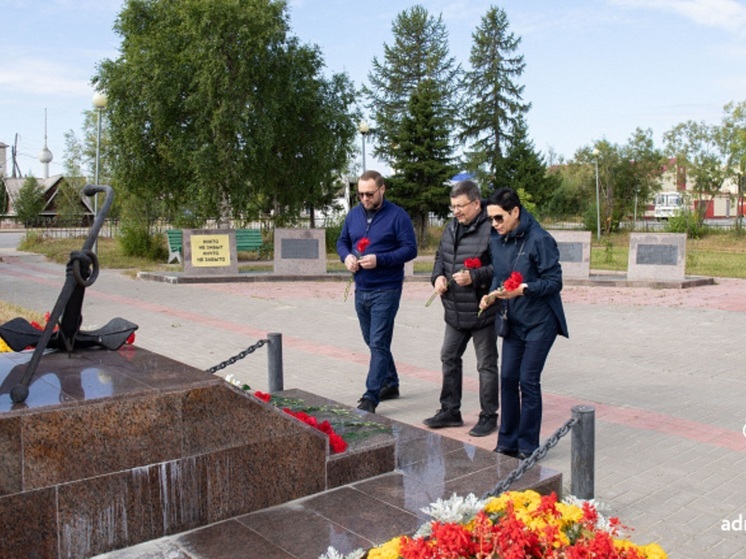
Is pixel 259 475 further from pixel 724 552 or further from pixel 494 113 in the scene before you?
pixel 494 113

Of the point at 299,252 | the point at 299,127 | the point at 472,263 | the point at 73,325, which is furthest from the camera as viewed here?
the point at 299,127

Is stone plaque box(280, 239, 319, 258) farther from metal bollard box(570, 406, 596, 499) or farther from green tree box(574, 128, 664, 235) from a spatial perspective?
green tree box(574, 128, 664, 235)

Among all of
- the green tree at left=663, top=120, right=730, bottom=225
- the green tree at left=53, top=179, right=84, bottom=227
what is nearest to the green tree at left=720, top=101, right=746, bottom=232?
the green tree at left=663, top=120, right=730, bottom=225

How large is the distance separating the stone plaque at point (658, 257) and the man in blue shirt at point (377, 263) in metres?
12.2

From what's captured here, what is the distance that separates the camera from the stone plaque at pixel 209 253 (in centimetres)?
1759

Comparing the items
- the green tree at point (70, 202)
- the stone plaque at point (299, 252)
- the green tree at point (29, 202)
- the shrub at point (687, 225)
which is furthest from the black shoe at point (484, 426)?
the green tree at point (29, 202)

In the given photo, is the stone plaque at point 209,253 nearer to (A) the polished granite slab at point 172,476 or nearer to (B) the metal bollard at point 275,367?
(B) the metal bollard at point 275,367

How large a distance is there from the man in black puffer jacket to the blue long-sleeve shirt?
33 centimetres

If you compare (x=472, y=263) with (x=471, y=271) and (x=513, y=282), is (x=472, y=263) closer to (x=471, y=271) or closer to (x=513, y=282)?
(x=471, y=271)

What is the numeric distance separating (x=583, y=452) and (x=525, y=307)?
37.4 inches

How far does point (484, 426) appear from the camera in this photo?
5.30 m

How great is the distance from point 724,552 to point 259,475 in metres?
2.24

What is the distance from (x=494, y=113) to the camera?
4588cm

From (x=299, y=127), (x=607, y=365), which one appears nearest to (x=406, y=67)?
(x=299, y=127)
